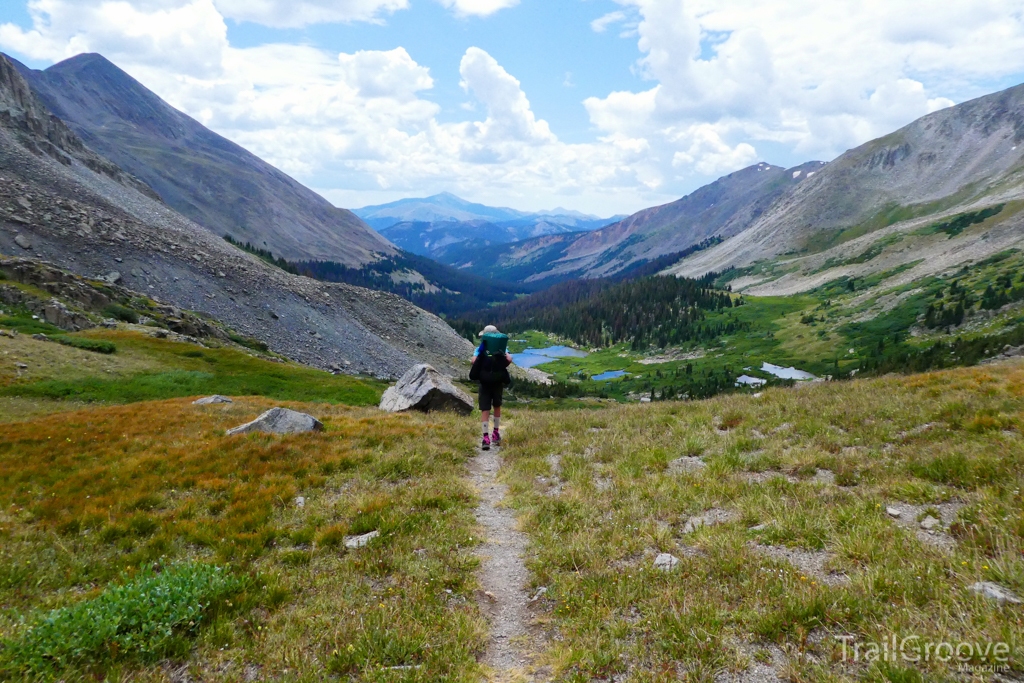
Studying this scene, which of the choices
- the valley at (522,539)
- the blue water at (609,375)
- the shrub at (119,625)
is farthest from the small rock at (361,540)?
the blue water at (609,375)

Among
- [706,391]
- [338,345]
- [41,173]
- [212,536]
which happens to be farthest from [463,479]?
[706,391]

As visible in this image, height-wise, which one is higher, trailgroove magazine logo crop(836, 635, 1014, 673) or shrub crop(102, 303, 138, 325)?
shrub crop(102, 303, 138, 325)

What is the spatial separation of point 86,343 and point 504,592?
4674cm

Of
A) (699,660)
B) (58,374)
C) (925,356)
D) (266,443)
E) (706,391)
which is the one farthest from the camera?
(706,391)

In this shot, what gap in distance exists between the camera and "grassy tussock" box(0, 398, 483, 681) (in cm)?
609

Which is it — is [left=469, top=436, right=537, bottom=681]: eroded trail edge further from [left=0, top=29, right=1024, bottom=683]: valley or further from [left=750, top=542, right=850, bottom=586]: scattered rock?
[left=750, top=542, right=850, bottom=586]: scattered rock

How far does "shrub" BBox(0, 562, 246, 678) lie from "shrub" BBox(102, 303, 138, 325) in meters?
58.6

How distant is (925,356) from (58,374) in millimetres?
135113

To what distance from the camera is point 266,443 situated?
54.1ft

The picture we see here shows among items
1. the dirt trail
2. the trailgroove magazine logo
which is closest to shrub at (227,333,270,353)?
the dirt trail

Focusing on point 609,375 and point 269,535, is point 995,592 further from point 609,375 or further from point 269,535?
point 609,375

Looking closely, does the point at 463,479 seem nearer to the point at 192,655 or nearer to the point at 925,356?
the point at 192,655

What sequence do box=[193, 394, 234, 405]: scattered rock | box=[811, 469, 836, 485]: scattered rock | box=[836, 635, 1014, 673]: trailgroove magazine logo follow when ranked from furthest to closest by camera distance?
1. box=[193, 394, 234, 405]: scattered rock
2. box=[811, 469, 836, 485]: scattered rock
3. box=[836, 635, 1014, 673]: trailgroove magazine logo

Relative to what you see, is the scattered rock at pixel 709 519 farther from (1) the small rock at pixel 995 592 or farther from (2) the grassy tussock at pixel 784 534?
(1) the small rock at pixel 995 592
